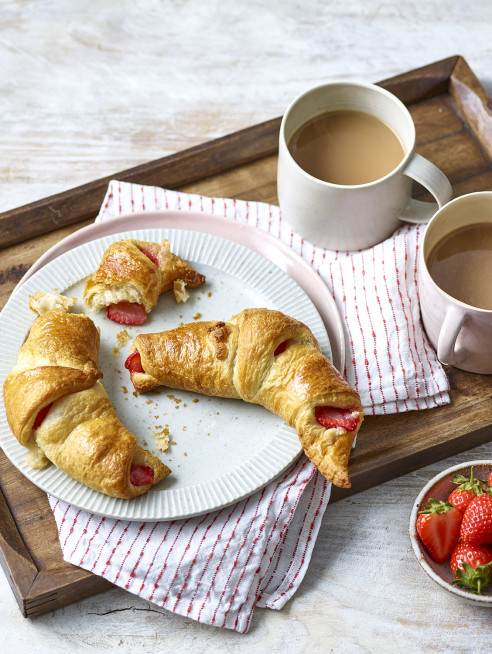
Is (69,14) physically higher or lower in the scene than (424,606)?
higher

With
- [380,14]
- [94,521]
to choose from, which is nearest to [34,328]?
[94,521]

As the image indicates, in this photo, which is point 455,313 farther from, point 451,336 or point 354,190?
point 354,190

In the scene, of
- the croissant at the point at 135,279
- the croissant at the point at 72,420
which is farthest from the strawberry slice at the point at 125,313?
the croissant at the point at 72,420

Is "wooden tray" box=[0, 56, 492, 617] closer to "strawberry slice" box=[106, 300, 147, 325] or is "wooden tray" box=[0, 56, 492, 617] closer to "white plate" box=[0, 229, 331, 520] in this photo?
"white plate" box=[0, 229, 331, 520]

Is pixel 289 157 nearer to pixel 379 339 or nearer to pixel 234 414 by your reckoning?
pixel 379 339

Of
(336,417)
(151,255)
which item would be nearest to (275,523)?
(336,417)
